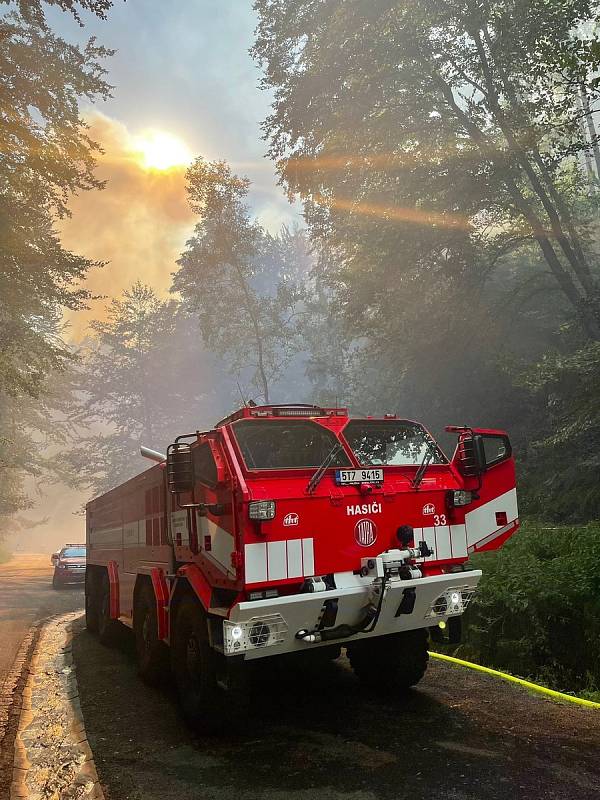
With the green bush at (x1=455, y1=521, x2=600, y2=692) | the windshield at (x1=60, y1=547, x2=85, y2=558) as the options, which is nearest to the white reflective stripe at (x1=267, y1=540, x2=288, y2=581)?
the green bush at (x1=455, y1=521, x2=600, y2=692)

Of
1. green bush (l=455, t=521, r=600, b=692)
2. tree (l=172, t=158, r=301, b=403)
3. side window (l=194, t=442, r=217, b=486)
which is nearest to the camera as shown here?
side window (l=194, t=442, r=217, b=486)

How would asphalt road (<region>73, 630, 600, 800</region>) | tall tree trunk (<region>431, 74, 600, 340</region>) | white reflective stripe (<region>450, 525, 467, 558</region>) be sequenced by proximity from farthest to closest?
tall tree trunk (<region>431, 74, 600, 340</region>) → white reflective stripe (<region>450, 525, 467, 558</region>) → asphalt road (<region>73, 630, 600, 800</region>)

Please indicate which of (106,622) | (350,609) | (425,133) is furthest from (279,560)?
(425,133)

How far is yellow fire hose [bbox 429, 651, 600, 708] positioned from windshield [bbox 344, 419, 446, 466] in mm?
2337

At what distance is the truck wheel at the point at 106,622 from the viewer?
9.56 metres

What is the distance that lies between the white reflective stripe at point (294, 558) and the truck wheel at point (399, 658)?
161cm

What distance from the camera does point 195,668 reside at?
536cm

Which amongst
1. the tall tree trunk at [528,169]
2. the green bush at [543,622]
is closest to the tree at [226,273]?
the tall tree trunk at [528,169]

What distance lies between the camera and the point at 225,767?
4414 millimetres

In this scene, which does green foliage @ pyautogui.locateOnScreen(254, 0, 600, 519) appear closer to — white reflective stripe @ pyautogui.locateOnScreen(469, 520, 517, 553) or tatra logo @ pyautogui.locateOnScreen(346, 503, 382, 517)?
white reflective stripe @ pyautogui.locateOnScreen(469, 520, 517, 553)

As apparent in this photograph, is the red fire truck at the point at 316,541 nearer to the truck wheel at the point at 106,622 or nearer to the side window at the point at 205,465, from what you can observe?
the side window at the point at 205,465

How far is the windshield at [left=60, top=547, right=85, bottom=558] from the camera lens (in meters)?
21.8

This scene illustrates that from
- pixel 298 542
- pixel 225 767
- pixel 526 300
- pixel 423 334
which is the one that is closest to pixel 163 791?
pixel 225 767

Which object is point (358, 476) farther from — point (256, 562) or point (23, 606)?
point (23, 606)
